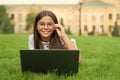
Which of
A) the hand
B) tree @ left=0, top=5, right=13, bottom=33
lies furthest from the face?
tree @ left=0, top=5, right=13, bottom=33

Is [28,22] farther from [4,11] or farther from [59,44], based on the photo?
[59,44]

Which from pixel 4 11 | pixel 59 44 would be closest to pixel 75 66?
pixel 59 44

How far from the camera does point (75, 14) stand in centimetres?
7888

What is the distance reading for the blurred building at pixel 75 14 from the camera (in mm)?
78625

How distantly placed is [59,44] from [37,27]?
36cm

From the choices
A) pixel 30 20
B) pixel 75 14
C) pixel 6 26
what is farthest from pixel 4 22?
pixel 75 14

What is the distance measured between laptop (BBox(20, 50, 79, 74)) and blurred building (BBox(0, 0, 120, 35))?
236 feet

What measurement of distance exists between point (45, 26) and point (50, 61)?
66 cm

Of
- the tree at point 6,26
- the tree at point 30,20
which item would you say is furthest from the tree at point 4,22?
the tree at point 30,20

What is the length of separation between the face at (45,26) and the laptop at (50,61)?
604 mm

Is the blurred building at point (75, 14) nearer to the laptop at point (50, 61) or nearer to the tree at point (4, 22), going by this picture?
the tree at point (4, 22)

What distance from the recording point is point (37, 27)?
6.20 m

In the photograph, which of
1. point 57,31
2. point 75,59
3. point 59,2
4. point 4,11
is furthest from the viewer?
point 59,2

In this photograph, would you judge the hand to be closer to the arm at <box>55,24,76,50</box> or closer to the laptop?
the arm at <box>55,24,76,50</box>
